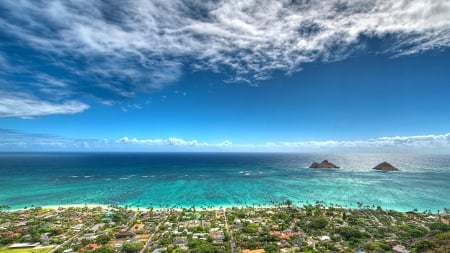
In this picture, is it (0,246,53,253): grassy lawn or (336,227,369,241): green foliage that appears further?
(336,227,369,241): green foliage

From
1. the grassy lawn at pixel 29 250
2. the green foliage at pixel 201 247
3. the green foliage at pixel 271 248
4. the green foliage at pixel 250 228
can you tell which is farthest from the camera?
the green foliage at pixel 250 228

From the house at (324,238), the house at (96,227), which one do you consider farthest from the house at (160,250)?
the house at (324,238)

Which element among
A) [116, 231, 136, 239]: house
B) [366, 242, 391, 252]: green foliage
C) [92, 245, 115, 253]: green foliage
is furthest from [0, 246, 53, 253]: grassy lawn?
[366, 242, 391, 252]: green foliage

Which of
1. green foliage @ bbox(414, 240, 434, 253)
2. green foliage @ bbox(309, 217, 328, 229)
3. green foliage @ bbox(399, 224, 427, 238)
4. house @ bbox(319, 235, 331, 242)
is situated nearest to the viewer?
green foliage @ bbox(414, 240, 434, 253)

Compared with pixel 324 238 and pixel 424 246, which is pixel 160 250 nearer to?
pixel 324 238

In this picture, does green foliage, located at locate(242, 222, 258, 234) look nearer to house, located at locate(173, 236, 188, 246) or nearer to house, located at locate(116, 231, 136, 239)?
house, located at locate(173, 236, 188, 246)

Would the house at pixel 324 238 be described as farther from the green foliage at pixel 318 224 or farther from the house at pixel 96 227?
the house at pixel 96 227

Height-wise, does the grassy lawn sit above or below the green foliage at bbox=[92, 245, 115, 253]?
below

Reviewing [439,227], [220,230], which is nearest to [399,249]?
[439,227]
